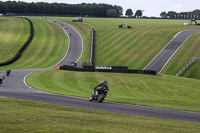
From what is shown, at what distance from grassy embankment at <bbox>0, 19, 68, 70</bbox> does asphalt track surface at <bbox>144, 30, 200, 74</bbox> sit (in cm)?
2072

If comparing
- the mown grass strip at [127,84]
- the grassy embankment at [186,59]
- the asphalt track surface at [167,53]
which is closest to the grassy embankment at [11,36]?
→ the asphalt track surface at [167,53]

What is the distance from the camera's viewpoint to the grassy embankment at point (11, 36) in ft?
282

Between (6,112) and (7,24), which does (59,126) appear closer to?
(6,112)

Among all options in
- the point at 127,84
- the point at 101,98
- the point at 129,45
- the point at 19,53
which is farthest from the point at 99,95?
the point at 129,45

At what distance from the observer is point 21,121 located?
14.8 m

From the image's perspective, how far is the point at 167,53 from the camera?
82500 mm

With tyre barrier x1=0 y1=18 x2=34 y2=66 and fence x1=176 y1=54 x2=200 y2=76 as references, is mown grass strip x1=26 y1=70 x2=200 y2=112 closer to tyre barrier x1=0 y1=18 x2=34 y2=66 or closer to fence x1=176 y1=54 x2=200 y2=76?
fence x1=176 y1=54 x2=200 y2=76

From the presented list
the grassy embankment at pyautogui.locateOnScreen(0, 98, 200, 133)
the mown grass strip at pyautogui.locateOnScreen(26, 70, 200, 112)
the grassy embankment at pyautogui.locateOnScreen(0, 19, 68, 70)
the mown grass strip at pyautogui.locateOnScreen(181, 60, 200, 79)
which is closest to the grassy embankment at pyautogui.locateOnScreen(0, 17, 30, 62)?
the grassy embankment at pyautogui.locateOnScreen(0, 19, 68, 70)

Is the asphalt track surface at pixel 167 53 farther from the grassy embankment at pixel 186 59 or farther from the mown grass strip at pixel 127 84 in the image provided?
the mown grass strip at pixel 127 84

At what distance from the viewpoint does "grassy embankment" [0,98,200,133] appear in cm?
1388

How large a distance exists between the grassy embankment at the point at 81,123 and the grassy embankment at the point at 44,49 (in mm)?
50801

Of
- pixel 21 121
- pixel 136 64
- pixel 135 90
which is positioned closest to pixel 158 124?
pixel 21 121

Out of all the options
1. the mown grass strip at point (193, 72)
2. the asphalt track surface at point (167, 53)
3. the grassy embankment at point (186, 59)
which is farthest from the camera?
the asphalt track surface at point (167, 53)

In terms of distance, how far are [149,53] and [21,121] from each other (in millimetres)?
71452
